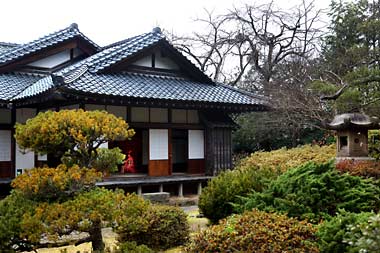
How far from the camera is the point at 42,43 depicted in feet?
53.9

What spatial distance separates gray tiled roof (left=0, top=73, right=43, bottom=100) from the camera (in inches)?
562

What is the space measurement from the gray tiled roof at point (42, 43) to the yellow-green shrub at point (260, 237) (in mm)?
11957

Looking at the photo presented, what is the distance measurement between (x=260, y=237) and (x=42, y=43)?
13.1m

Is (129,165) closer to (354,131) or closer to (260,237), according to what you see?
(354,131)

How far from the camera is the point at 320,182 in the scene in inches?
292

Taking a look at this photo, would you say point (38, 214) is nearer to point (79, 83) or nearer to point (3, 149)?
point (79, 83)

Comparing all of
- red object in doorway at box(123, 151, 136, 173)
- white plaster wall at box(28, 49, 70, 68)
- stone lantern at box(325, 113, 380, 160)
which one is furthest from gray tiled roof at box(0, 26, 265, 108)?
stone lantern at box(325, 113, 380, 160)

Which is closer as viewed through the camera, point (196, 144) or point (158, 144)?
point (158, 144)

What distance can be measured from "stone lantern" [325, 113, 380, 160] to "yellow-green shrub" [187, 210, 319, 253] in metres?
6.19

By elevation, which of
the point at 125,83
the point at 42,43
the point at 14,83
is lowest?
the point at 125,83

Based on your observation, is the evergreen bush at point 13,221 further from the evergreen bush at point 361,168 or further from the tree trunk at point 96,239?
the evergreen bush at point 361,168

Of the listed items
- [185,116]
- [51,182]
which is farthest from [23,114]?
[51,182]

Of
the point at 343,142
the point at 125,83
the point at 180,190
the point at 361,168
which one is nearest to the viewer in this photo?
the point at 361,168

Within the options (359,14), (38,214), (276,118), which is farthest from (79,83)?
(359,14)
